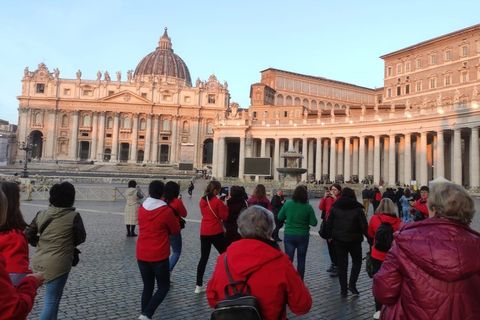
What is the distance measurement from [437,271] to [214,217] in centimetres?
499

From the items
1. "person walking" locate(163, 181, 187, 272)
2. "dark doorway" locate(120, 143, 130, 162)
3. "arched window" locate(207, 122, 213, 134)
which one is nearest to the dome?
"arched window" locate(207, 122, 213, 134)

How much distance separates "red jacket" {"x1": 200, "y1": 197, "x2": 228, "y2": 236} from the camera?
7166 mm

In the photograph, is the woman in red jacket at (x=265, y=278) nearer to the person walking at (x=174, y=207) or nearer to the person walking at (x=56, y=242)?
the person walking at (x=56, y=242)

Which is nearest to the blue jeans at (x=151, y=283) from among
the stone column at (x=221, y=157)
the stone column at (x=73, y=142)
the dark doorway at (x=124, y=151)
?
the stone column at (x=221, y=157)

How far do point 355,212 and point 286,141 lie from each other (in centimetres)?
5470

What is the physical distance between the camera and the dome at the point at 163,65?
113875 mm

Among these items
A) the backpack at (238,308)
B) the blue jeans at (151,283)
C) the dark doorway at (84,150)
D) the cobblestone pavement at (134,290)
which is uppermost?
the dark doorway at (84,150)

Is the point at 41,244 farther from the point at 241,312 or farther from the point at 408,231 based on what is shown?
the point at 408,231

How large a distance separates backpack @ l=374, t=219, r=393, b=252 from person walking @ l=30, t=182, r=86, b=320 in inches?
158

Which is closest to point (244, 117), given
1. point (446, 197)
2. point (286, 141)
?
point (286, 141)

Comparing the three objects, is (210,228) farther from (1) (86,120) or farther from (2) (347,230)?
(1) (86,120)

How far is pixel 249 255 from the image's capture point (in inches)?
116

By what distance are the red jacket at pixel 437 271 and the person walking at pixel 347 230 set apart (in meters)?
4.33

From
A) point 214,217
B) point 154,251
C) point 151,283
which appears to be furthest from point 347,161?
point 154,251
